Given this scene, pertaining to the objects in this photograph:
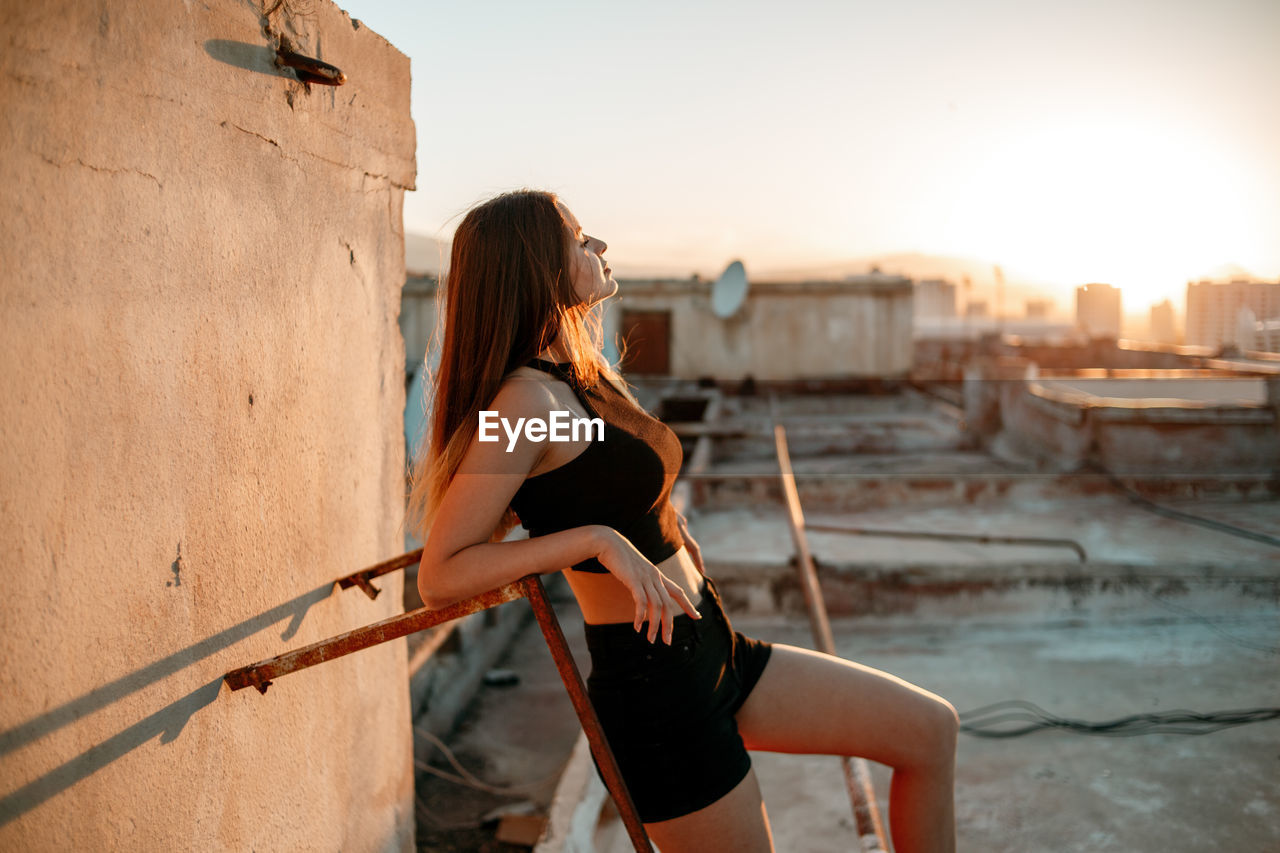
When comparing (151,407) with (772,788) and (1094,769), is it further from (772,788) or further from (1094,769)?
Answer: (1094,769)

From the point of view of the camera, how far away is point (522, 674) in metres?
6.46

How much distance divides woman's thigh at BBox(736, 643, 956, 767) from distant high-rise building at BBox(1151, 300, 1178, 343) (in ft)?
92.3

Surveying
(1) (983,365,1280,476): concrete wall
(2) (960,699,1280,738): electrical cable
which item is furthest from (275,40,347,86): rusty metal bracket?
(1) (983,365,1280,476): concrete wall

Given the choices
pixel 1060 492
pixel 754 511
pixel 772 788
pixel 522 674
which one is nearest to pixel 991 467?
pixel 1060 492

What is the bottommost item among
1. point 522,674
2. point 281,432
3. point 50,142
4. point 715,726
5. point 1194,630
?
point 522,674

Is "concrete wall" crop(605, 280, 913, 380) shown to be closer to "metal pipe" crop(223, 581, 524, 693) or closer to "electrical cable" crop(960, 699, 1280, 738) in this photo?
"electrical cable" crop(960, 699, 1280, 738)

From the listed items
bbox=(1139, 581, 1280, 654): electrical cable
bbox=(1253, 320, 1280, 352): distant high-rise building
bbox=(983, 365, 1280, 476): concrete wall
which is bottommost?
bbox=(1139, 581, 1280, 654): electrical cable

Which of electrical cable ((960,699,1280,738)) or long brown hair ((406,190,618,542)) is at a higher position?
long brown hair ((406,190,618,542))

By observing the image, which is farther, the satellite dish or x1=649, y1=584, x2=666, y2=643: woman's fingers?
the satellite dish

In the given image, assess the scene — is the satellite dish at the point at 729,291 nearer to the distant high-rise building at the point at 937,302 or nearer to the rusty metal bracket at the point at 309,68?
the rusty metal bracket at the point at 309,68

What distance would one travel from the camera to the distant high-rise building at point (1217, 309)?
12.8m

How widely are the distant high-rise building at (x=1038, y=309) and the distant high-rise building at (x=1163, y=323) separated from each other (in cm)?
8519

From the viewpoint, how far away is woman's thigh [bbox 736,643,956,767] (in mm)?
2029

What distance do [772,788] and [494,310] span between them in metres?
3.16
